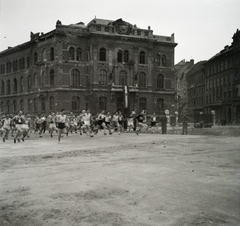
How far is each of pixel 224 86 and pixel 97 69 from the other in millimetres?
22641

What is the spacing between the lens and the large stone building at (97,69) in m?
46.7

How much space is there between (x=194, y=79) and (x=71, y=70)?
41819mm

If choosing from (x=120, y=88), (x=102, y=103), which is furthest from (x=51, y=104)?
(x=120, y=88)

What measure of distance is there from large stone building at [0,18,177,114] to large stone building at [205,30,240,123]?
8992 mm

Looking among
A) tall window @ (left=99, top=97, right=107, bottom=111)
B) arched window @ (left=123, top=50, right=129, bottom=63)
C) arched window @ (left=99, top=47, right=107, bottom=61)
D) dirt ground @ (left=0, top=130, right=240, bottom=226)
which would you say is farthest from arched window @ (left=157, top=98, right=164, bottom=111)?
dirt ground @ (left=0, top=130, right=240, bottom=226)

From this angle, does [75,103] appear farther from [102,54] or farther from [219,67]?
[219,67]

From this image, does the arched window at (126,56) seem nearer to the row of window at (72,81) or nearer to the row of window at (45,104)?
the row of window at (72,81)

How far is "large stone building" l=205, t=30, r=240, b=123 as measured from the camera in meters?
47.1

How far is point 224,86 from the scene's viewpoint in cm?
5294

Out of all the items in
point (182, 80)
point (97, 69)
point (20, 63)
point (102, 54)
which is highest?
point (182, 80)

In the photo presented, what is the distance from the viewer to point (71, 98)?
46844 mm

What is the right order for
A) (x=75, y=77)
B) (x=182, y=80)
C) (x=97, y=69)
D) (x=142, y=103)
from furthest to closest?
(x=182, y=80), (x=142, y=103), (x=97, y=69), (x=75, y=77)

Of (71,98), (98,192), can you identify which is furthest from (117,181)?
(71,98)

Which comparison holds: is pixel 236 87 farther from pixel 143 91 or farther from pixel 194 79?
pixel 194 79
